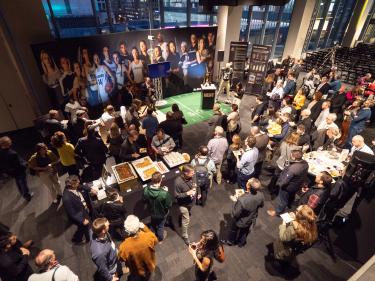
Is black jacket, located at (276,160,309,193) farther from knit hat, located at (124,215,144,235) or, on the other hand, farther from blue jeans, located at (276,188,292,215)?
knit hat, located at (124,215,144,235)

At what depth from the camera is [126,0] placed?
8.56 m

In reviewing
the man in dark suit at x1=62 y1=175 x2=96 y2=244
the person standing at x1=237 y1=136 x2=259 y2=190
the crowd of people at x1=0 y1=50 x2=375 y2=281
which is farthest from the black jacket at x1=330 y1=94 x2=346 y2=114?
the man in dark suit at x1=62 y1=175 x2=96 y2=244

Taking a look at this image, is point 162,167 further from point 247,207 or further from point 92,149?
point 247,207

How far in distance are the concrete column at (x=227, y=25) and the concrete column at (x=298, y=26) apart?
13.4 feet

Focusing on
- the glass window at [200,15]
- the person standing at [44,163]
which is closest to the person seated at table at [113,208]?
the person standing at [44,163]

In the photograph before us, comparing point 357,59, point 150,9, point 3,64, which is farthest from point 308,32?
point 3,64

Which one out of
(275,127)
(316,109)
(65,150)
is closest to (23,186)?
(65,150)

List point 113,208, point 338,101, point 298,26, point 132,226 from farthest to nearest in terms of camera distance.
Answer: point 298,26, point 338,101, point 113,208, point 132,226

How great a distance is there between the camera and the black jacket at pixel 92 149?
4434mm

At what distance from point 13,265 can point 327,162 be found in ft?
17.7

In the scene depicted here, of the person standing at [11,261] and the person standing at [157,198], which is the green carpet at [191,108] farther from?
the person standing at [11,261]

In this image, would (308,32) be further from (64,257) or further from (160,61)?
(64,257)

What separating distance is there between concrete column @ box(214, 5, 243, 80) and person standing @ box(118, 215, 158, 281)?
10.8 m

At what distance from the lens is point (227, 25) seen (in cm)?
1098
